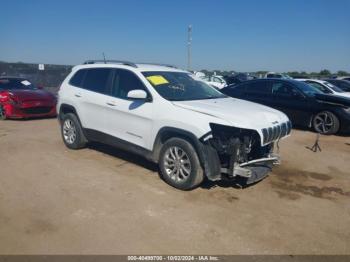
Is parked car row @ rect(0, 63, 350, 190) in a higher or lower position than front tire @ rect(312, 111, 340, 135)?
higher

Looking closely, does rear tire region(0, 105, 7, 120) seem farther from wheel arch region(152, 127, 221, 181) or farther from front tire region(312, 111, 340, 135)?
front tire region(312, 111, 340, 135)

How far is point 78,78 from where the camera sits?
6.75 metres

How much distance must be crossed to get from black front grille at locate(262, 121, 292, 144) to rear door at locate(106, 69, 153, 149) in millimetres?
1713

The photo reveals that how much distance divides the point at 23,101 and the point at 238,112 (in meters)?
8.08

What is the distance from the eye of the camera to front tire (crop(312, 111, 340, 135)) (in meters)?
9.19

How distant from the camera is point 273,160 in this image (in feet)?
17.2

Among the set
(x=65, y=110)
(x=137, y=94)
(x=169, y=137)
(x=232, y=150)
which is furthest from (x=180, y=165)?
(x=65, y=110)

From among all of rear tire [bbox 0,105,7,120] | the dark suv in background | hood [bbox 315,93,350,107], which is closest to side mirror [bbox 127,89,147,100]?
Answer: the dark suv in background

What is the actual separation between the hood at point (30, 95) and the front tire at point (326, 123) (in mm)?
8313

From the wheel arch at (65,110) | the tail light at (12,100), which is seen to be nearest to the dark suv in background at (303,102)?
the wheel arch at (65,110)

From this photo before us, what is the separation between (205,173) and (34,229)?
226 cm

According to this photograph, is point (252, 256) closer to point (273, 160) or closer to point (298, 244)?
point (298, 244)

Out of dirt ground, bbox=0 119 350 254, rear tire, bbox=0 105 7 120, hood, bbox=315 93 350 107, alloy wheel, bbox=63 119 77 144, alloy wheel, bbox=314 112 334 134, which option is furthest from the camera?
rear tire, bbox=0 105 7 120

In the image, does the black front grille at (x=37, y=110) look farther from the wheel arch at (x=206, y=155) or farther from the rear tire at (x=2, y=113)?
the wheel arch at (x=206, y=155)
